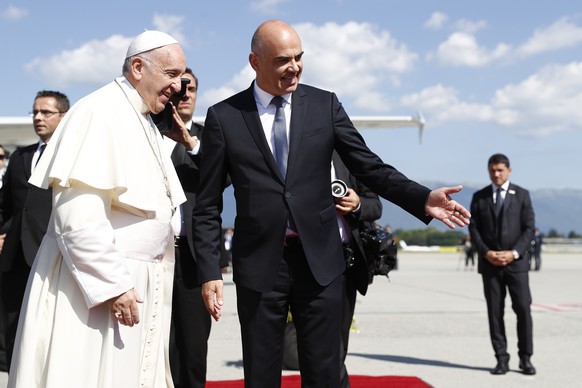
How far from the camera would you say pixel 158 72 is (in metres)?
3.47

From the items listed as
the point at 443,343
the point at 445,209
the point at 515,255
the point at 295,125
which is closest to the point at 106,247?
the point at 295,125

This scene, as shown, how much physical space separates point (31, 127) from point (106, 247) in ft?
81.6

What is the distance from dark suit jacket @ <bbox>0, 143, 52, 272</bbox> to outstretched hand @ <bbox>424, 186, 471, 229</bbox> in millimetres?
3392

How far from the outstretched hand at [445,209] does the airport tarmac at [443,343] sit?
11.6 ft

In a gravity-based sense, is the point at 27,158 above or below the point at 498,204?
above

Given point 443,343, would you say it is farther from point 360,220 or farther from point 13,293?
point 360,220

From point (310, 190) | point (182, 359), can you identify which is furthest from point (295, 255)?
point (182, 359)

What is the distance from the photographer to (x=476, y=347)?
900 cm

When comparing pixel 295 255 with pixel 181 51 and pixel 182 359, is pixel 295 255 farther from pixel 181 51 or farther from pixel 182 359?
pixel 182 359

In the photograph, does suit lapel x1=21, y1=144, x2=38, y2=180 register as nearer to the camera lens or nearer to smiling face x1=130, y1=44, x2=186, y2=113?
the camera lens

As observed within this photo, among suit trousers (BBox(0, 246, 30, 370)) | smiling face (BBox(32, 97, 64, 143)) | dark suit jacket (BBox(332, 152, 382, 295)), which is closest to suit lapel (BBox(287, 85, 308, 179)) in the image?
dark suit jacket (BBox(332, 152, 382, 295))

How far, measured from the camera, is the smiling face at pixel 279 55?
361cm

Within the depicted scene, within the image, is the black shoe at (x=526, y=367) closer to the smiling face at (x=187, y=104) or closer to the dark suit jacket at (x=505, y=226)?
the dark suit jacket at (x=505, y=226)

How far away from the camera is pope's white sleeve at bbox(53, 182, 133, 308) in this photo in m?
3.13
